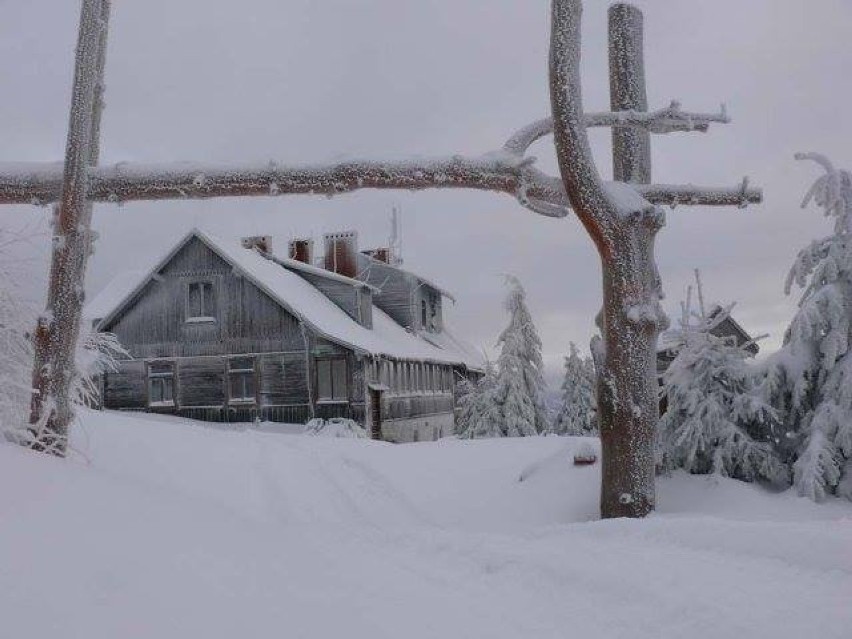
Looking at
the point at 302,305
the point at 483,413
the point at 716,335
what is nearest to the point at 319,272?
the point at 302,305

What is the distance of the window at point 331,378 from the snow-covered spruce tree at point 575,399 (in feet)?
Answer: 33.2

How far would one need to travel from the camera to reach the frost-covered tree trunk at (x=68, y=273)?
747 centimetres

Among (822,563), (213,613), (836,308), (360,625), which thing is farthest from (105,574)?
(836,308)

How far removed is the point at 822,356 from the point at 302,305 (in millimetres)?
20061

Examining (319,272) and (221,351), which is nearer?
(221,351)

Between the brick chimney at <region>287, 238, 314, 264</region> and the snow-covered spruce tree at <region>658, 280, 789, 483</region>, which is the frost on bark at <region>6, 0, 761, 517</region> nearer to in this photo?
the snow-covered spruce tree at <region>658, 280, 789, 483</region>

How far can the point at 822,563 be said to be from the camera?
4.03 meters

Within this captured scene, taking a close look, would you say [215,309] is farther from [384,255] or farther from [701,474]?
[701,474]

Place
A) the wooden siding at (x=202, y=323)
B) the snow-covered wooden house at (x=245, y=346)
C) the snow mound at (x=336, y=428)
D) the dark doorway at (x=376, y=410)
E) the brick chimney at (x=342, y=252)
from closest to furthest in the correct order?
the snow mound at (x=336, y=428), the snow-covered wooden house at (x=245, y=346), the wooden siding at (x=202, y=323), the dark doorway at (x=376, y=410), the brick chimney at (x=342, y=252)

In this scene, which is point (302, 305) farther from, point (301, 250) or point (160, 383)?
point (301, 250)

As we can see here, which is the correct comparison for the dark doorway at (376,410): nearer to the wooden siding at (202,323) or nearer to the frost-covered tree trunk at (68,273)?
the wooden siding at (202,323)

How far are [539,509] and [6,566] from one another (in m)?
6.96

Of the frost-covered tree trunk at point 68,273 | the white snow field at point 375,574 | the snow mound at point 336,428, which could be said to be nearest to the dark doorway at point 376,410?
the snow mound at point 336,428

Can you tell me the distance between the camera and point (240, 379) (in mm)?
27562
